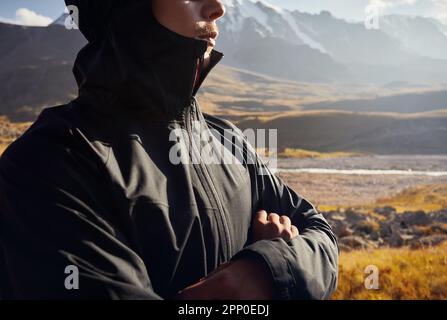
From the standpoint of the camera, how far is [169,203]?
6.48 ft

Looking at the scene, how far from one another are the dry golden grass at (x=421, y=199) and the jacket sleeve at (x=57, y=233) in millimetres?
19948

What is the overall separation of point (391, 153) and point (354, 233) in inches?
1787

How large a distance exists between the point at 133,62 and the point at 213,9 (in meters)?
0.46

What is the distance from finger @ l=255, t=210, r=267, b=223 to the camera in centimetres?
238

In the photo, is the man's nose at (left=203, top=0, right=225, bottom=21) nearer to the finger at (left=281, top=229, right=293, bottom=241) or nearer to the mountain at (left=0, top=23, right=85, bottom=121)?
the finger at (left=281, top=229, right=293, bottom=241)

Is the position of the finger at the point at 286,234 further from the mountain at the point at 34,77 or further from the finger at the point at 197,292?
the mountain at the point at 34,77

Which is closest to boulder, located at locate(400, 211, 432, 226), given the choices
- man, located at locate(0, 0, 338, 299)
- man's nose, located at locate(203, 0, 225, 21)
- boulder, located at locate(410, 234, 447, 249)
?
boulder, located at locate(410, 234, 447, 249)

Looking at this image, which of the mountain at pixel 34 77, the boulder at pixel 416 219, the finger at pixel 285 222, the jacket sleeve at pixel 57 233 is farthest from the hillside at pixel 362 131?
the mountain at pixel 34 77

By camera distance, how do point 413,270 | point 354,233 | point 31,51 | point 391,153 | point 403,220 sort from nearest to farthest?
1. point 413,270
2. point 354,233
3. point 403,220
4. point 391,153
5. point 31,51

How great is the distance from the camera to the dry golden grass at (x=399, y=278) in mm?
6746

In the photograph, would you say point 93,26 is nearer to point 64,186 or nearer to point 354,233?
point 64,186

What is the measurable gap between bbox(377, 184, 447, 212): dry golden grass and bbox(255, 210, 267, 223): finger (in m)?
19.0

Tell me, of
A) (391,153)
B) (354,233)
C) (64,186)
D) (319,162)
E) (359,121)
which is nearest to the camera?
(64,186)
